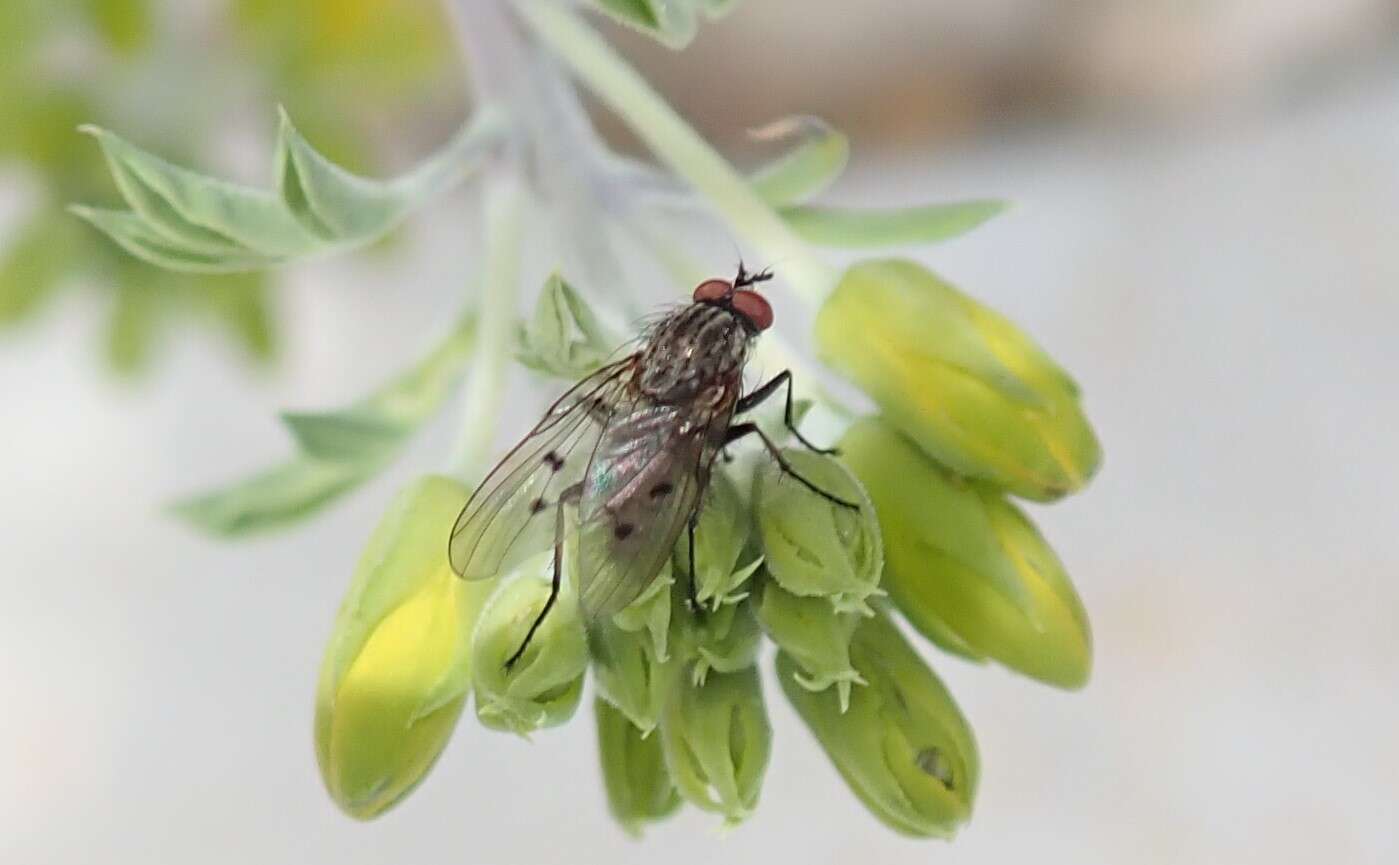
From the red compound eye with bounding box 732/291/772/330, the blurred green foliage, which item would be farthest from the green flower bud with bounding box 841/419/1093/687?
the blurred green foliage

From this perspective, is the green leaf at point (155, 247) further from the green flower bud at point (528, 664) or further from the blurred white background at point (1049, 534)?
the blurred white background at point (1049, 534)

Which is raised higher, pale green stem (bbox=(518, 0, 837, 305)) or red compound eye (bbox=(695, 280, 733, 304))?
pale green stem (bbox=(518, 0, 837, 305))

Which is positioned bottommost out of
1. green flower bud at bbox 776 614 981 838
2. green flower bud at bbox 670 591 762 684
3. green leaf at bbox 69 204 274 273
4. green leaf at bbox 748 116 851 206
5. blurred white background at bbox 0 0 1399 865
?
blurred white background at bbox 0 0 1399 865

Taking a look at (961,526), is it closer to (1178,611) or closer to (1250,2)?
(1178,611)

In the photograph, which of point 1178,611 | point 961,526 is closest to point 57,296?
point 961,526

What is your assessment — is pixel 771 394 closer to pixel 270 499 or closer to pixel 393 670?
pixel 393 670

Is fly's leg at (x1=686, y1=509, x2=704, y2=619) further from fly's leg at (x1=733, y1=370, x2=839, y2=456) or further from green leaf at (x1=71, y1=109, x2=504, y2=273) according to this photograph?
green leaf at (x1=71, y1=109, x2=504, y2=273)
